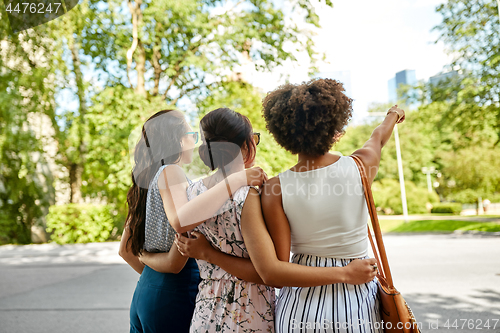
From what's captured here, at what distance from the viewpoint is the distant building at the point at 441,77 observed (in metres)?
12.5

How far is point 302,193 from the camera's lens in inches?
55.6

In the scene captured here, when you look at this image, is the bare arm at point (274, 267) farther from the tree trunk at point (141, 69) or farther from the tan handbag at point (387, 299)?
the tree trunk at point (141, 69)

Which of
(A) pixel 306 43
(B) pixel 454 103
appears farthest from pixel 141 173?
(B) pixel 454 103

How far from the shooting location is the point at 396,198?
84.1ft

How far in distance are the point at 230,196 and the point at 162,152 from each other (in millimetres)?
531

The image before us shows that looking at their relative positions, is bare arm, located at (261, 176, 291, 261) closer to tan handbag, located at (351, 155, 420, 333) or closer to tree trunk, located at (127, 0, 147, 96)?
tan handbag, located at (351, 155, 420, 333)

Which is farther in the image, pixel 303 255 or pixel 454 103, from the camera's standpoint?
pixel 454 103

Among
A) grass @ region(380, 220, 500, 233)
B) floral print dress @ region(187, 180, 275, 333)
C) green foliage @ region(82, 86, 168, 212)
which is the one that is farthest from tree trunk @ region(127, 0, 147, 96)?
grass @ region(380, 220, 500, 233)

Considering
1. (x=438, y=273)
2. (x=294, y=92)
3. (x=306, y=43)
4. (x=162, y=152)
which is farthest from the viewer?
(x=306, y=43)

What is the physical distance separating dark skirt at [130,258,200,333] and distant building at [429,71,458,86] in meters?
13.2

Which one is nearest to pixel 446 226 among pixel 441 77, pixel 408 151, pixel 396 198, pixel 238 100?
pixel 441 77

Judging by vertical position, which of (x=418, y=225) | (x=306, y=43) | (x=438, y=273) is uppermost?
(x=306, y=43)

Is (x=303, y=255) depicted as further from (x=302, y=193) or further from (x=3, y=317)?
(x=3, y=317)

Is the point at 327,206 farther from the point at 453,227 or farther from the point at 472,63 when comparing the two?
the point at 453,227
